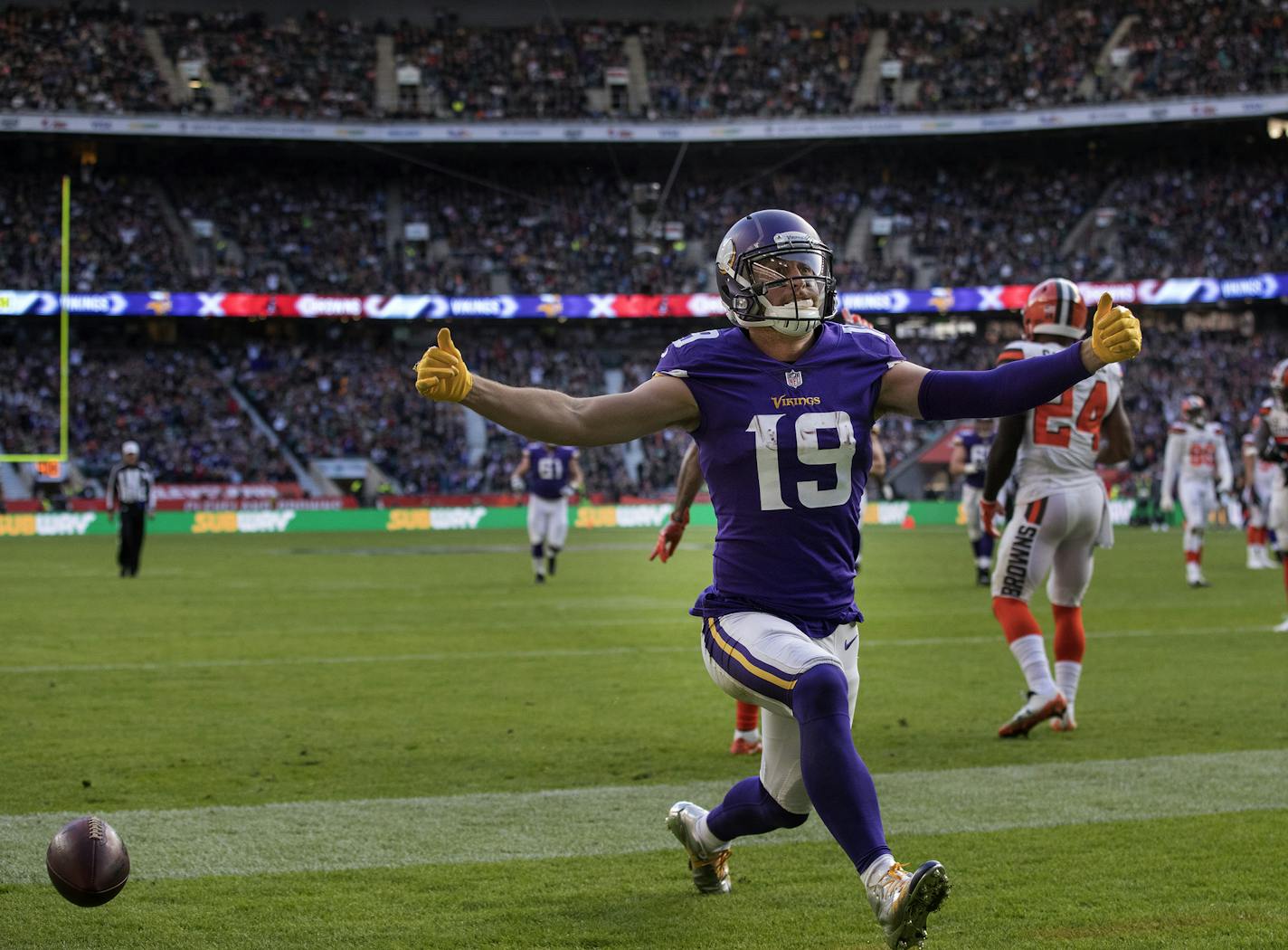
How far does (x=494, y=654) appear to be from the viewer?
1233cm

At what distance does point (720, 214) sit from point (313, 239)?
43.6 feet

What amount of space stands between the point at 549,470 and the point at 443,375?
1668 cm

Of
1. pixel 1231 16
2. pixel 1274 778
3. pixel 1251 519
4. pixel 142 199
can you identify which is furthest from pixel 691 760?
pixel 1231 16

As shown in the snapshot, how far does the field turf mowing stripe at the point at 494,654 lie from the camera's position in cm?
1145

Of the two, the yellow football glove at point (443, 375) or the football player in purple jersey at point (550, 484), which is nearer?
the yellow football glove at point (443, 375)

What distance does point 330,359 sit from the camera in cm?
4716

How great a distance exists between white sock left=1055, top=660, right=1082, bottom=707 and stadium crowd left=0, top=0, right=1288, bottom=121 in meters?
40.8

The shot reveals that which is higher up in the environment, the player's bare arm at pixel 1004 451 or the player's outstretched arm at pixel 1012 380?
the player's outstretched arm at pixel 1012 380

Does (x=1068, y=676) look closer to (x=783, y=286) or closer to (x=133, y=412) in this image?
(x=783, y=286)

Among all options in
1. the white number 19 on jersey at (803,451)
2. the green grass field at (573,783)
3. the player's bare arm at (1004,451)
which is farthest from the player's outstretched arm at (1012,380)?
Result: the player's bare arm at (1004,451)

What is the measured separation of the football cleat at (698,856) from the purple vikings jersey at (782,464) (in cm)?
82

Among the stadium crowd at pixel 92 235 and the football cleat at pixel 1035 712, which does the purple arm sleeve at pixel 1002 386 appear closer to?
the football cleat at pixel 1035 712

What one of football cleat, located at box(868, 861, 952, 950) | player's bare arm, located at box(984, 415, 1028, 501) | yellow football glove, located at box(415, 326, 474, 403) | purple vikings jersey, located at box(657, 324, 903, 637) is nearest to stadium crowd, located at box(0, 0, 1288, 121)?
player's bare arm, located at box(984, 415, 1028, 501)

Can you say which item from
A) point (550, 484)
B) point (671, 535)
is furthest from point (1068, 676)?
point (550, 484)
